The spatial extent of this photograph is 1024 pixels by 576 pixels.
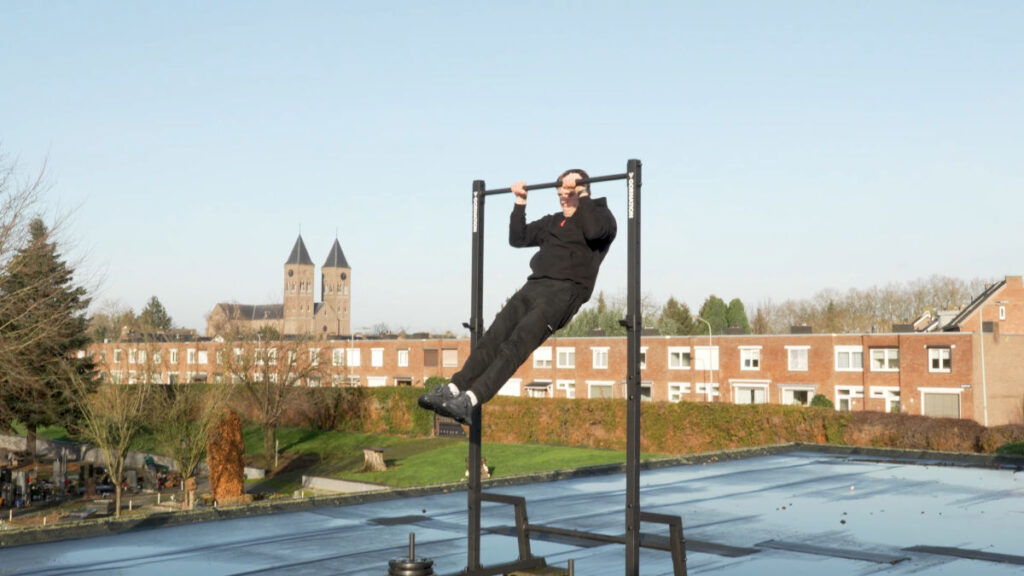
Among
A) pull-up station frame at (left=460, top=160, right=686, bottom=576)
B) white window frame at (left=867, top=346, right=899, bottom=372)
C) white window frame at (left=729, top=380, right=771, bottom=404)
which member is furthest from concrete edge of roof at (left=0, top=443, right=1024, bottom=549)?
white window frame at (left=729, top=380, right=771, bottom=404)

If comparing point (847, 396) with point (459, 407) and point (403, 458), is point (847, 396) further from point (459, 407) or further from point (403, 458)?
point (459, 407)

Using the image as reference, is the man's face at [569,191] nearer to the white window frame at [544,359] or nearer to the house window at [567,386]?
the house window at [567,386]

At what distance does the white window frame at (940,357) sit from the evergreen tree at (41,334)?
4252 centimetres

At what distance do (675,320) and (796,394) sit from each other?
3670cm

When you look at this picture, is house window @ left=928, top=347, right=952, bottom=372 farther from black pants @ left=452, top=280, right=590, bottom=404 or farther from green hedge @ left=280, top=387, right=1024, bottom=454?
black pants @ left=452, top=280, right=590, bottom=404

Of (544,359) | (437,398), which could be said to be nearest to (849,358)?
(544,359)

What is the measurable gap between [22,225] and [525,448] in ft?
95.2

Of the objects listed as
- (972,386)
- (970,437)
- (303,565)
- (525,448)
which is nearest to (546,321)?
(303,565)

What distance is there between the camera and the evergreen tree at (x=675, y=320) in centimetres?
9181

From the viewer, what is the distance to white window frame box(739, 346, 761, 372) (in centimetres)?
5912

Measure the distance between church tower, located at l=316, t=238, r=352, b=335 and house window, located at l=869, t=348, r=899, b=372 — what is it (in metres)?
136

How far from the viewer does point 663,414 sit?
44188 mm

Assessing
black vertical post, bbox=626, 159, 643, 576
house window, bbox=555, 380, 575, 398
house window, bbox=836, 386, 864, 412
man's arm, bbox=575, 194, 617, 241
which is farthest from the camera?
house window, bbox=555, 380, 575, 398

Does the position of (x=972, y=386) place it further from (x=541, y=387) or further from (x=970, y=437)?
(x=541, y=387)
